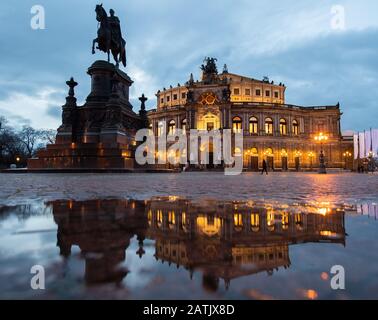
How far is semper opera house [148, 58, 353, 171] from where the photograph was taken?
1818 inches

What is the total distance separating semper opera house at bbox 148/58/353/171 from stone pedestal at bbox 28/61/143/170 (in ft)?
95.6

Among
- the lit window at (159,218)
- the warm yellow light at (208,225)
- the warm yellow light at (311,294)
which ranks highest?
the warm yellow light at (208,225)

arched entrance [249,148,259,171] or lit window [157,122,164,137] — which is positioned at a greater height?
lit window [157,122,164,137]

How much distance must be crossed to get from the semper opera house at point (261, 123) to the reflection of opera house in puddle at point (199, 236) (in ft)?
138

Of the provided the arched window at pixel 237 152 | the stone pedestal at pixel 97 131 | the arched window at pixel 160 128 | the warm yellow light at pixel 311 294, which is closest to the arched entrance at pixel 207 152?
the arched window at pixel 237 152

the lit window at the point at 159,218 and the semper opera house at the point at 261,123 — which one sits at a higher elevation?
the semper opera house at the point at 261,123

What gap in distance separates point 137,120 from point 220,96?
3074 cm

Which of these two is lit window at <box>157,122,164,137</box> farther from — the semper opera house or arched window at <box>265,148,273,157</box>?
arched window at <box>265,148,273,157</box>

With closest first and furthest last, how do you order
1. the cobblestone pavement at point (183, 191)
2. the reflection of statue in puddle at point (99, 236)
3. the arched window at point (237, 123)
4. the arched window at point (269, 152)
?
the reflection of statue in puddle at point (99, 236) → the cobblestone pavement at point (183, 191) → the arched window at point (269, 152) → the arched window at point (237, 123)

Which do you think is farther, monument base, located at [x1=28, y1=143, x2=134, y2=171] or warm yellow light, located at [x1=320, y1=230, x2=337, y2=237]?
monument base, located at [x1=28, y1=143, x2=134, y2=171]

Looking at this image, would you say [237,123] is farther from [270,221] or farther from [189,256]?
[189,256]

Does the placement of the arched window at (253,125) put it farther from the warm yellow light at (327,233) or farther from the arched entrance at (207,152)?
the warm yellow light at (327,233)

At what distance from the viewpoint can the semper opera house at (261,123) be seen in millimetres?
46188

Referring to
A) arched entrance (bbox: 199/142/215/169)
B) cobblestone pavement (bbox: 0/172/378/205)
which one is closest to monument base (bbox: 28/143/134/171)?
cobblestone pavement (bbox: 0/172/378/205)
